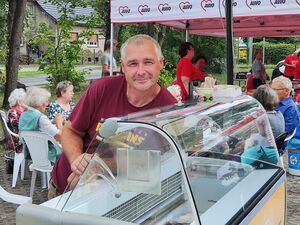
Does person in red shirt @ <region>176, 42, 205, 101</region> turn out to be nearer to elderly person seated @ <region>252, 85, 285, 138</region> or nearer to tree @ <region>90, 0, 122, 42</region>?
elderly person seated @ <region>252, 85, 285, 138</region>

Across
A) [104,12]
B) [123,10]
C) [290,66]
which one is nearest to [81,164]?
[123,10]

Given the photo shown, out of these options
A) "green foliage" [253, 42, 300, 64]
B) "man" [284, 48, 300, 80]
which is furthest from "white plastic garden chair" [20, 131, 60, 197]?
"green foliage" [253, 42, 300, 64]

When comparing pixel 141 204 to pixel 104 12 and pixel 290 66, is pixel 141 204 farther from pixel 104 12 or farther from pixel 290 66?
pixel 104 12

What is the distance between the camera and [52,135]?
4730 mm

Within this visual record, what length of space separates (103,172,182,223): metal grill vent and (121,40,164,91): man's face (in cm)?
54

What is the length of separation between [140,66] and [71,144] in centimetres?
55

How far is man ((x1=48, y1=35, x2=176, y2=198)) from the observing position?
229cm

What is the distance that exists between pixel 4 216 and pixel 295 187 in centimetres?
323

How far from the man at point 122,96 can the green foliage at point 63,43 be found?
39.4ft

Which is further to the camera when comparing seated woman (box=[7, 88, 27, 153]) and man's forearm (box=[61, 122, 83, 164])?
seated woman (box=[7, 88, 27, 153])

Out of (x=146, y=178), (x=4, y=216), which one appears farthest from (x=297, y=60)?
(x=146, y=178)

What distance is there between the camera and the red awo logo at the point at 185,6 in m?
7.82

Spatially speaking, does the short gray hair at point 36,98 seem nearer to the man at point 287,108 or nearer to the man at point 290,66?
the man at point 287,108

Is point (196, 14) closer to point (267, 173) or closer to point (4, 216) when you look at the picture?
point (4, 216)
